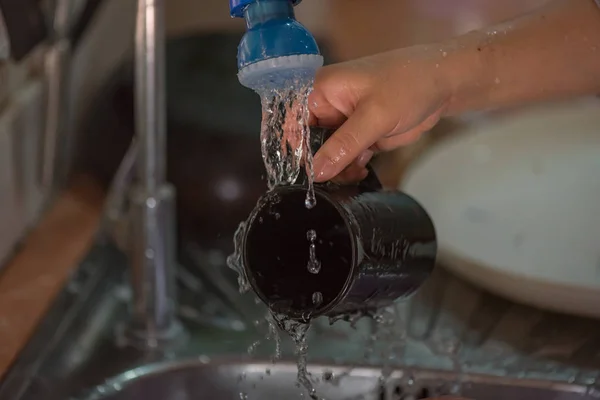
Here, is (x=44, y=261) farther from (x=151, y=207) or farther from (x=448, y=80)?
(x=448, y=80)

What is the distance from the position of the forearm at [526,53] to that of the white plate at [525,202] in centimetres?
16

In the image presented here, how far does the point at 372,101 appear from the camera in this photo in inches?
18.0

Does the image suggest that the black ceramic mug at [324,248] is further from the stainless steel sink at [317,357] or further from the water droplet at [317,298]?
the stainless steel sink at [317,357]

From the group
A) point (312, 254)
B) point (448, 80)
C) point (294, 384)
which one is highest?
point (448, 80)

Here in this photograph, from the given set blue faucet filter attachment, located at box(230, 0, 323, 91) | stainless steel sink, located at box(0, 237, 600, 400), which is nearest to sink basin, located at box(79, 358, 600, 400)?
stainless steel sink, located at box(0, 237, 600, 400)

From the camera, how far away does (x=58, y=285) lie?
62 centimetres

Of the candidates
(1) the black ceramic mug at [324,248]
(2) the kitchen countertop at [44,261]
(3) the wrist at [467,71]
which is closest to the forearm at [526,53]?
(3) the wrist at [467,71]

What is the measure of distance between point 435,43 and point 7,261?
0.39m

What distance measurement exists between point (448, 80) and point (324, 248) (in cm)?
14

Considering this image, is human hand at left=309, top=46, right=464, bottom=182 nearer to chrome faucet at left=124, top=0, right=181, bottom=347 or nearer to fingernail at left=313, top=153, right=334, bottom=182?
fingernail at left=313, top=153, right=334, bottom=182

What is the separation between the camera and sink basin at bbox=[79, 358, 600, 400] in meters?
0.56

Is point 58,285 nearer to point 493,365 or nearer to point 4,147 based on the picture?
point 4,147


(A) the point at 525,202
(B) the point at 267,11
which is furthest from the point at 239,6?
(A) the point at 525,202

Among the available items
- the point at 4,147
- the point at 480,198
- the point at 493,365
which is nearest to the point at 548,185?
the point at 480,198
